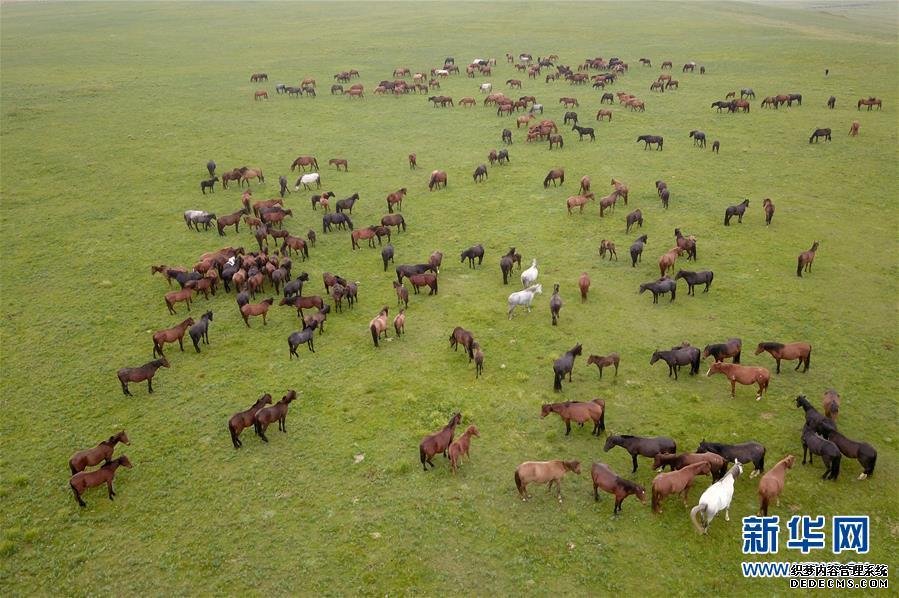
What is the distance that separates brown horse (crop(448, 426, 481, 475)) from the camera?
12.2 meters

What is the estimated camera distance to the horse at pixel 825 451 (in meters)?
11.6

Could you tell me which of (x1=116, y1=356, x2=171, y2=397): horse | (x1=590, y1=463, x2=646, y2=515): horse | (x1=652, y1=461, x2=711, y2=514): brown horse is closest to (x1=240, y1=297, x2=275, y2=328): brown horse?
(x1=116, y1=356, x2=171, y2=397): horse

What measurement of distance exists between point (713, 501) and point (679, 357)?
5155 mm

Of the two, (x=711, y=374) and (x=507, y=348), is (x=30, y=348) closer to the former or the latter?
(x=507, y=348)

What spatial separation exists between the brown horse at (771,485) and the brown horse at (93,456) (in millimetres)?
13277

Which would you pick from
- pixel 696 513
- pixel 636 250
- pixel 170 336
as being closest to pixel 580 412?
pixel 696 513

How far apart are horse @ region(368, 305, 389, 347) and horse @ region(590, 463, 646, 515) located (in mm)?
7722

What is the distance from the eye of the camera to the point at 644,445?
39.5 ft

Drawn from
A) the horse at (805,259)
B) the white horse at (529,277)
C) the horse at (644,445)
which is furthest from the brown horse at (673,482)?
the horse at (805,259)

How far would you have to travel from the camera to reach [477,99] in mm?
46094

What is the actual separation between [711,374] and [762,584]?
6.19 m

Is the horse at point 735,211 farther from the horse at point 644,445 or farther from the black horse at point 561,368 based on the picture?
the horse at point 644,445

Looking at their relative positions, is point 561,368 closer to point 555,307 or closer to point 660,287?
point 555,307

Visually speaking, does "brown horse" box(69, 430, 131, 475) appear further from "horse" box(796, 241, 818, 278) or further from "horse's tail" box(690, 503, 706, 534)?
"horse" box(796, 241, 818, 278)
